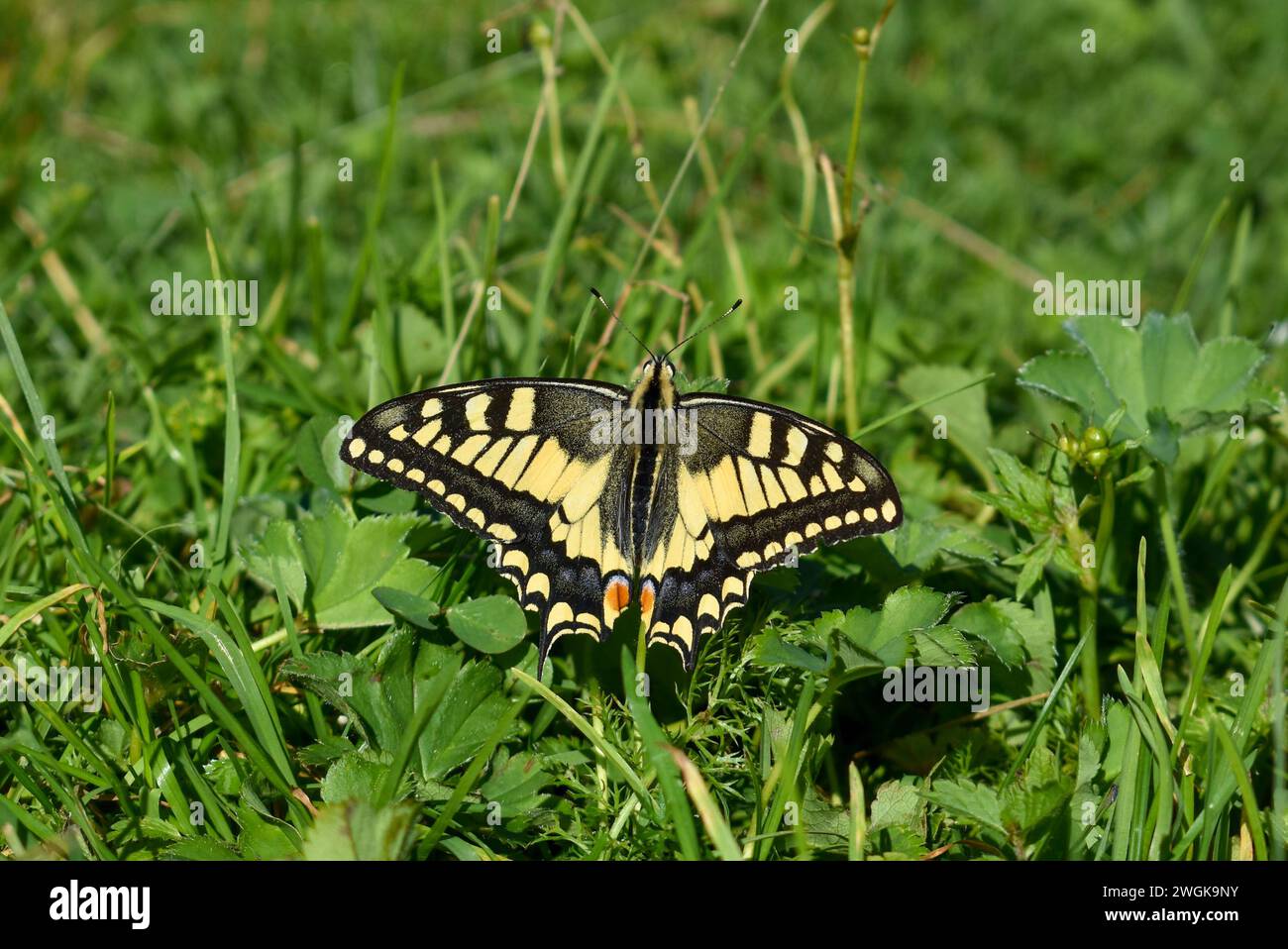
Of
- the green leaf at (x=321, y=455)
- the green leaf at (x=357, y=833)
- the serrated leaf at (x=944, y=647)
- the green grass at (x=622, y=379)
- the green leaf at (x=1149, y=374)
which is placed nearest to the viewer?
the green leaf at (x=357, y=833)

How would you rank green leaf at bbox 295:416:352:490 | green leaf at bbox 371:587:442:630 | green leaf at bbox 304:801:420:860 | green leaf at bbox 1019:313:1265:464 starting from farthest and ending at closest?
green leaf at bbox 295:416:352:490 → green leaf at bbox 1019:313:1265:464 → green leaf at bbox 371:587:442:630 → green leaf at bbox 304:801:420:860

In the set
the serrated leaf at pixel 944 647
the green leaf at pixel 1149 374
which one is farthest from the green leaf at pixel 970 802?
the green leaf at pixel 1149 374

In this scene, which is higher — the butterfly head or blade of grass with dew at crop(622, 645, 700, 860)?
the butterfly head

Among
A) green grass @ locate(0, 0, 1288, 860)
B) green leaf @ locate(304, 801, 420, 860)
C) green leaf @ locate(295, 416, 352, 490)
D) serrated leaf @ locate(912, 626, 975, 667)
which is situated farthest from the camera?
green leaf @ locate(295, 416, 352, 490)

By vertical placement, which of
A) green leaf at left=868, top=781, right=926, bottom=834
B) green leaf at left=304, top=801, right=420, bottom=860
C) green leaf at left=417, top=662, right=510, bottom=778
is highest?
green leaf at left=417, top=662, right=510, bottom=778

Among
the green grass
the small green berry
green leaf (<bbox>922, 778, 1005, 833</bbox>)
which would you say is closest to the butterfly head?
the green grass

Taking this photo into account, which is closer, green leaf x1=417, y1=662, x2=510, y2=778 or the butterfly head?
green leaf x1=417, y1=662, x2=510, y2=778

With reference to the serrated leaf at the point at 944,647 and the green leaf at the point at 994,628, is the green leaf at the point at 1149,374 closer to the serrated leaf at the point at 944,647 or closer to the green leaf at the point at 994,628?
the green leaf at the point at 994,628

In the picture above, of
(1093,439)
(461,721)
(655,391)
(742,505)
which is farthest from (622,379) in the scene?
(1093,439)

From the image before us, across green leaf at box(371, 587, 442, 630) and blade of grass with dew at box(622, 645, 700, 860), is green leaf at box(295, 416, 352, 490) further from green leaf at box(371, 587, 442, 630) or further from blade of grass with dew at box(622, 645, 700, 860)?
blade of grass with dew at box(622, 645, 700, 860)
